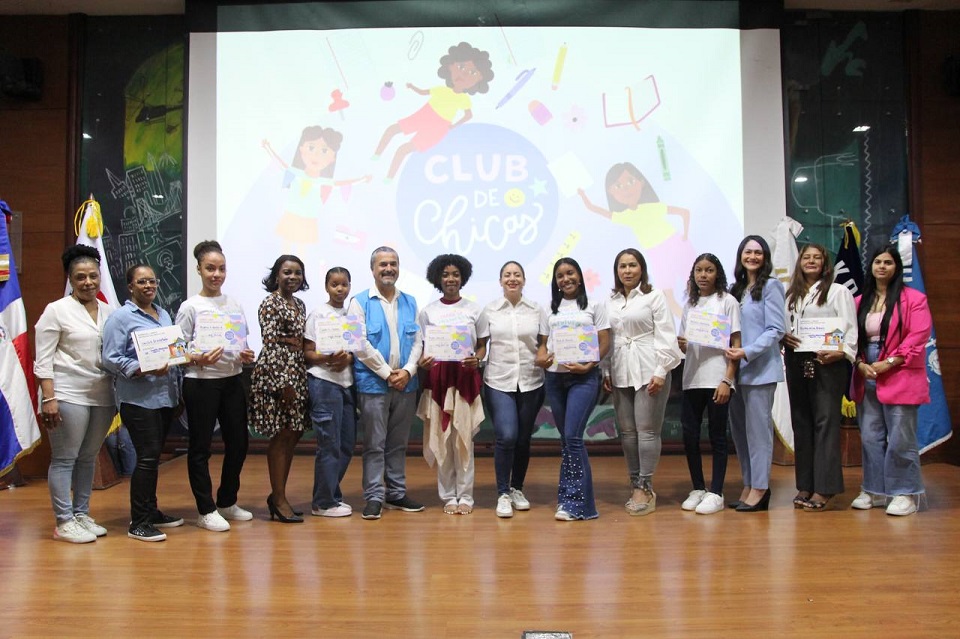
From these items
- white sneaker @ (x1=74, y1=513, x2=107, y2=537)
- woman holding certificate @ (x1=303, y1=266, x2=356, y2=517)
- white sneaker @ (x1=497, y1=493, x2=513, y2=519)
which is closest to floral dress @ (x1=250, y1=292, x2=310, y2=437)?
woman holding certificate @ (x1=303, y1=266, x2=356, y2=517)

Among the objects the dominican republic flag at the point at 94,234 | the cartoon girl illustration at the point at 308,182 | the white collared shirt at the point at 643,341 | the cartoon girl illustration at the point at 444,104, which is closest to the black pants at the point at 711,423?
the white collared shirt at the point at 643,341

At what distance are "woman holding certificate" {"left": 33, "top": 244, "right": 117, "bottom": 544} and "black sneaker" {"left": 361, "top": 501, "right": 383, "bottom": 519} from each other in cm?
124

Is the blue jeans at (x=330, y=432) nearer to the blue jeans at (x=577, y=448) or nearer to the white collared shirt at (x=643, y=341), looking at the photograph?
the blue jeans at (x=577, y=448)

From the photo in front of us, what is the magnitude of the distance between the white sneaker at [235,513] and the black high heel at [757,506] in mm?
2562

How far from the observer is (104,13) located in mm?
6176

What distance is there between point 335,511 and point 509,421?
1020 mm

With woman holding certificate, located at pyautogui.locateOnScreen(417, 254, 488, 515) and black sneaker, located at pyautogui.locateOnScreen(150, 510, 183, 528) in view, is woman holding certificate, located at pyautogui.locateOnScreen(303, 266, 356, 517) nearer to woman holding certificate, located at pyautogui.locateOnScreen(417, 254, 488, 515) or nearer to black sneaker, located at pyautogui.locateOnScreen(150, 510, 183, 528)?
woman holding certificate, located at pyautogui.locateOnScreen(417, 254, 488, 515)

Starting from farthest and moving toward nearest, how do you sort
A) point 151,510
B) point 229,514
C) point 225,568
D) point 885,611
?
point 229,514 → point 151,510 → point 225,568 → point 885,611

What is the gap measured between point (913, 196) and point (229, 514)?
5544 millimetres

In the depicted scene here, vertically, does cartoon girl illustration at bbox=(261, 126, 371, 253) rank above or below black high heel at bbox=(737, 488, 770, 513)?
above

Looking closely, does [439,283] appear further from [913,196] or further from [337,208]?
[913,196]

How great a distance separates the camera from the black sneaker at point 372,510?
3.95m

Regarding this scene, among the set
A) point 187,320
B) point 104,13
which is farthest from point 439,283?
point 104,13

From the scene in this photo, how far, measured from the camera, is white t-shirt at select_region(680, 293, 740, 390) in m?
4.01
